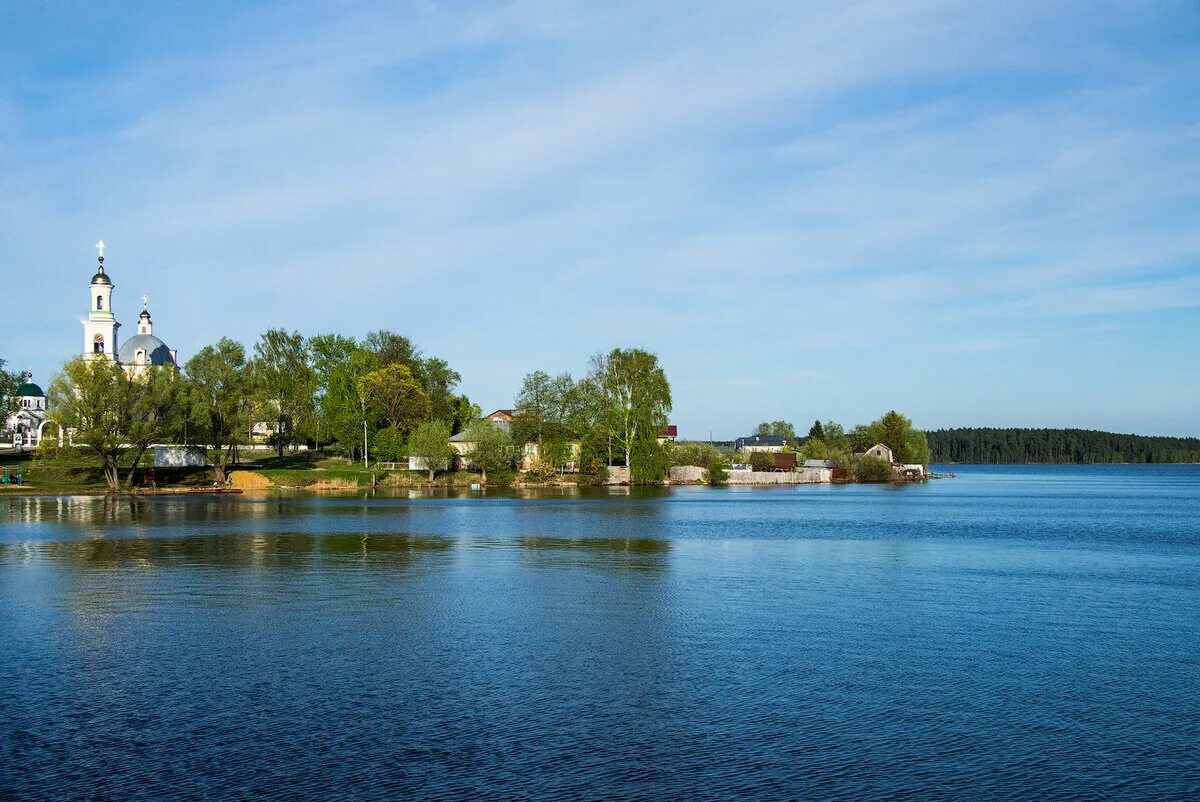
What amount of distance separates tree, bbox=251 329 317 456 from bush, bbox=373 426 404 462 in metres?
8.52

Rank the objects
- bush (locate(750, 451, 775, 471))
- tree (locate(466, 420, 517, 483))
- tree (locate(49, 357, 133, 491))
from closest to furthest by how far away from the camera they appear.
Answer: tree (locate(49, 357, 133, 491)), tree (locate(466, 420, 517, 483)), bush (locate(750, 451, 775, 471))

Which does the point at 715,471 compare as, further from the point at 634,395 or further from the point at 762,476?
the point at 634,395

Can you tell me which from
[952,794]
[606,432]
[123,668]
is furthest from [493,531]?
[606,432]

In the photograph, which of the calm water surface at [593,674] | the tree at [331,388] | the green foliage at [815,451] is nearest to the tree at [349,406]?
the tree at [331,388]

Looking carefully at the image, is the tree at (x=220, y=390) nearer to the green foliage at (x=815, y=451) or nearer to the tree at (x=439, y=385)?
the tree at (x=439, y=385)

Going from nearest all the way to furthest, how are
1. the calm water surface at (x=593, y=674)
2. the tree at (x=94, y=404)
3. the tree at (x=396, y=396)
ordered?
the calm water surface at (x=593, y=674)
the tree at (x=94, y=404)
the tree at (x=396, y=396)

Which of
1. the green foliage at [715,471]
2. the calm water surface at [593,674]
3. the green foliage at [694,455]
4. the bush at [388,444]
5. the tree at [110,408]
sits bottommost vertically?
the calm water surface at [593,674]

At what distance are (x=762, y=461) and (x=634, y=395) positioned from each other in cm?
3477

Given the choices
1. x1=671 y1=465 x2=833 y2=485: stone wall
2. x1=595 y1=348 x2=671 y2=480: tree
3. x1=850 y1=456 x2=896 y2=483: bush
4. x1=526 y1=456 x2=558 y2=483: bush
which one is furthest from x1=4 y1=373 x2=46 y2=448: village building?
x1=850 y1=456 x2=896 y2=483: bush

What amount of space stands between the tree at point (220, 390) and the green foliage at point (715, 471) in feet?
173

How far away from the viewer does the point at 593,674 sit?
58.2 feet

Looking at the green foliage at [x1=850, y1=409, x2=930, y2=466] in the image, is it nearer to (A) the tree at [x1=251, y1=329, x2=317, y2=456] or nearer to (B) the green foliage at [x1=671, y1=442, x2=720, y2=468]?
(B) the green foliage at [x1=671, y1=442, x2=720, y2=468]

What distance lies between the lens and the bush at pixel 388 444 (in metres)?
96.4

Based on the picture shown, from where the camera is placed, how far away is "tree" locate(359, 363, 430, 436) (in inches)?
3888
